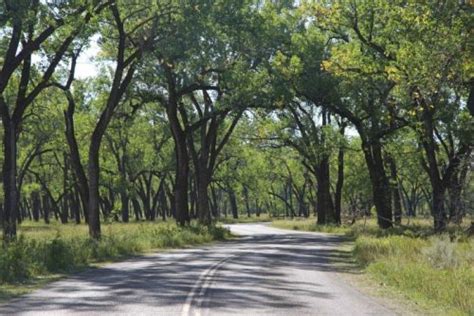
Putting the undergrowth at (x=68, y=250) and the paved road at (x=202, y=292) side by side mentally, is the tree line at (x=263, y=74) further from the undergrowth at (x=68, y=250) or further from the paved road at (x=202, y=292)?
the paved road at (x=202, y=292)

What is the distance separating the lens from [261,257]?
23.8 metres

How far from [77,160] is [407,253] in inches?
750

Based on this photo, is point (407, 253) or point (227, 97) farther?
point (227, 97)

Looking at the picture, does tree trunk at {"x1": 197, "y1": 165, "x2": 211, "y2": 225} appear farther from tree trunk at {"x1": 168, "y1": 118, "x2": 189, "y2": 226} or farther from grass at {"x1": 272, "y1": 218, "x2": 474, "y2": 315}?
grass at {"x1": 272, "y1": 218, "x2": 474, "y2": 315}

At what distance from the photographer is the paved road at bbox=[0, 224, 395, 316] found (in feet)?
36.3

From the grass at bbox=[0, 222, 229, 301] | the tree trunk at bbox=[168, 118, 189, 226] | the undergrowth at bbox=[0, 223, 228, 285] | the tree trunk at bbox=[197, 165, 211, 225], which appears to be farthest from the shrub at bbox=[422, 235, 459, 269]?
the tree trunk at bbox=[197, 165, 211, 225]

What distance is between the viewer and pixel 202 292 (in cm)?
1328

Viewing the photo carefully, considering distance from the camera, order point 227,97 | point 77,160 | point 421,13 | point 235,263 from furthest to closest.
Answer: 1. point 227,97
2. point 77,160
3. point 235,263
4. point 421,13

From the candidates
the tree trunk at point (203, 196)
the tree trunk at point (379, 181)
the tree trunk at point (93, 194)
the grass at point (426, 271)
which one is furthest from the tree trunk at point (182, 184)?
the grass at point (426, 271)

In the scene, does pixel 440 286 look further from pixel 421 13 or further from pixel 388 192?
pixel 388 192

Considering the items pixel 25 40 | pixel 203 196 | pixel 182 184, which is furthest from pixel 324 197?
pixel 25 40

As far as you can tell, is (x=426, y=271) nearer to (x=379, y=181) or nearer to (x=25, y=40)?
(x=25, y=40)

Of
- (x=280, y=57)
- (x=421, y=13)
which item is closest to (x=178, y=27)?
(x=280, y=57)

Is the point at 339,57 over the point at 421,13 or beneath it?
over
